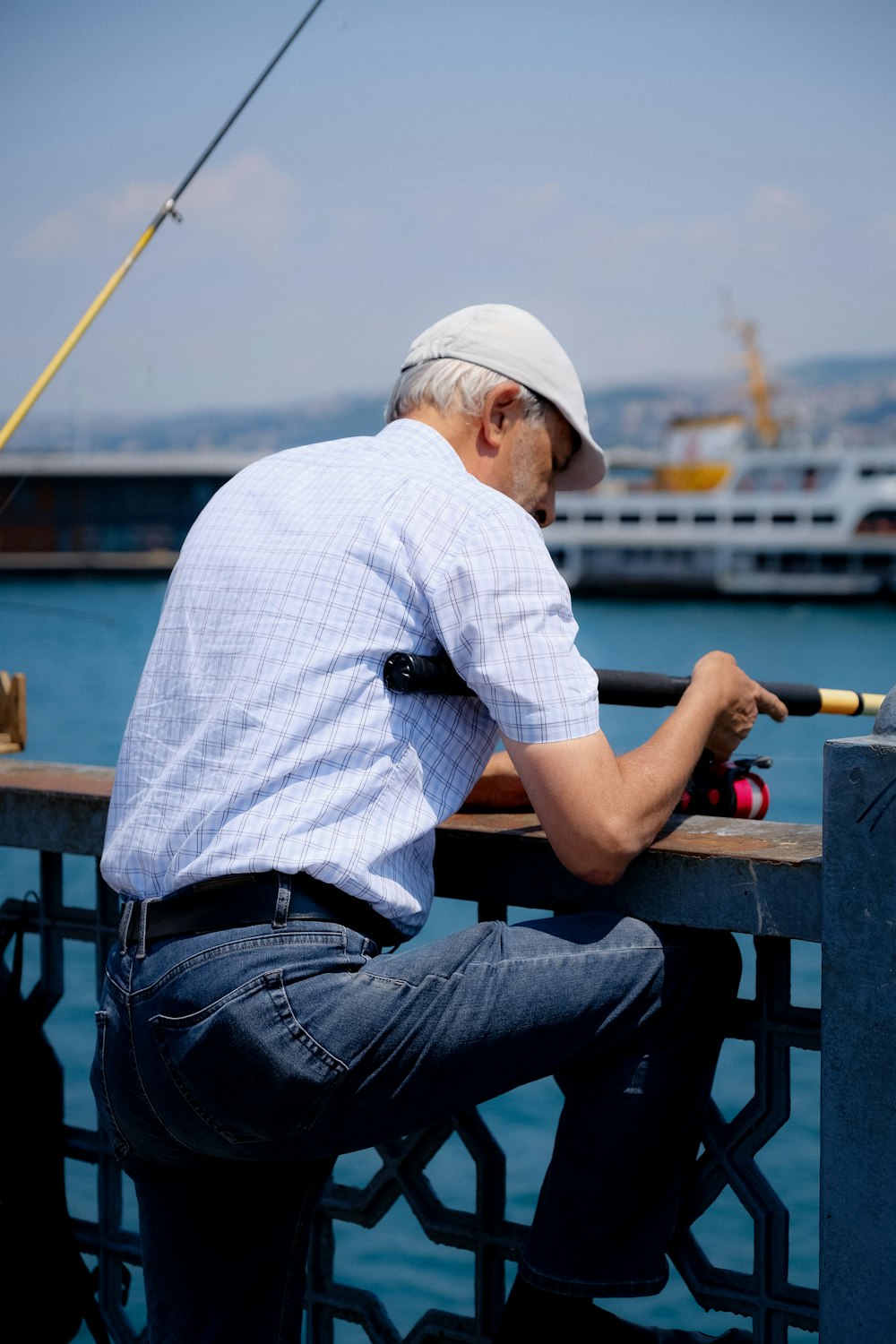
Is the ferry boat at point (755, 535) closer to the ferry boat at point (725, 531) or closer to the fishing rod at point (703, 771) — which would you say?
the ferry boat at point (725, 531)

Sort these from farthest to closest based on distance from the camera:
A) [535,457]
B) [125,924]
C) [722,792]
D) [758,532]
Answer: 1. [758,532]
2. [722,792]
3. [535,457]
4. [125,924]

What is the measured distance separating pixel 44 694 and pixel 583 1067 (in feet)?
96.8

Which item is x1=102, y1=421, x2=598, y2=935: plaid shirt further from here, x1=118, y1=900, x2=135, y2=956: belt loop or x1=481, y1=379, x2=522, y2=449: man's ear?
x1=481, y1=379, x2=522, y2=449: man's ear

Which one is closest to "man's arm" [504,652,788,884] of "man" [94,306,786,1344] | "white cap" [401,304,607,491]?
"man" [94,306,786,1344]

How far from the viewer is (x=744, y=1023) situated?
170 cm

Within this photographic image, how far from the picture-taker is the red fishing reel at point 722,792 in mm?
1950

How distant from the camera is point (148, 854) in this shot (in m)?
1.54

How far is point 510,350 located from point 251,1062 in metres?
0.87

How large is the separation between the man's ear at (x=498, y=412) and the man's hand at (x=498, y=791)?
1.39 ft

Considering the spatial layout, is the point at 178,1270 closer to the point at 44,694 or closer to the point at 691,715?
the point at 691,715

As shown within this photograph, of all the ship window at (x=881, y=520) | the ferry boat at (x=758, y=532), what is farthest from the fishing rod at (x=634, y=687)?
the ship window at (x=881, y=520)

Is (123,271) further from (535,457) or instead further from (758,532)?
(758,532)

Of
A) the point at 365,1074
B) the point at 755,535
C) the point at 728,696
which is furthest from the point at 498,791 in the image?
the point at 755,535

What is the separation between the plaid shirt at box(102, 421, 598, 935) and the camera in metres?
1.48
